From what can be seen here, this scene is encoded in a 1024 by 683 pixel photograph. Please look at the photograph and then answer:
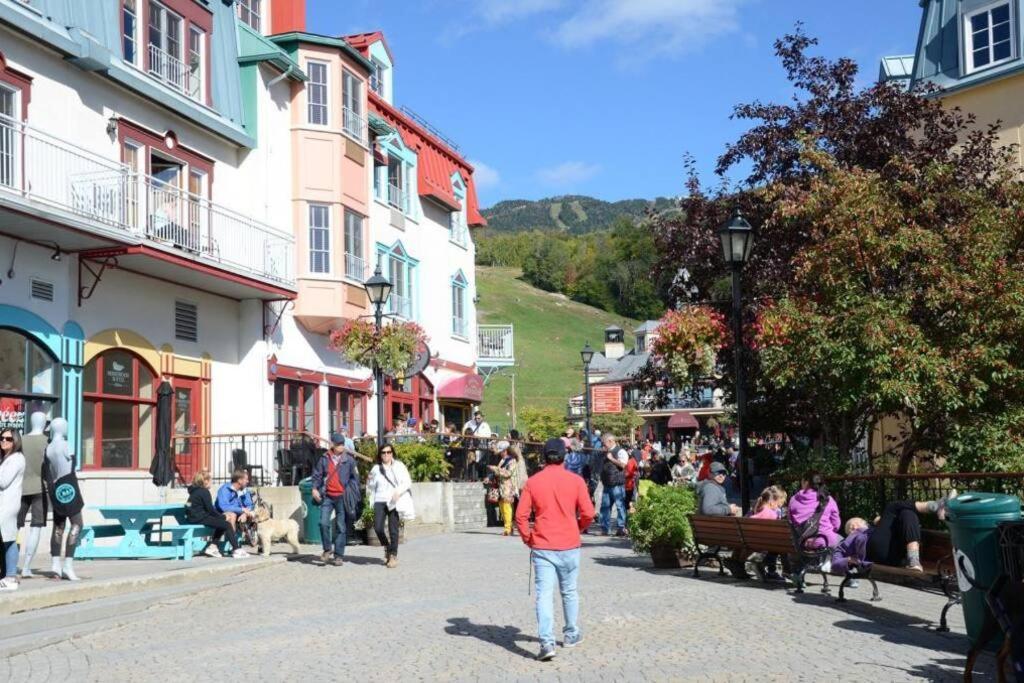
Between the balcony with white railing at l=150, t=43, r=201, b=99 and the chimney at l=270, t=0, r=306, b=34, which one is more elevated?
the chimney at l=270, t=0, r=306, b=34

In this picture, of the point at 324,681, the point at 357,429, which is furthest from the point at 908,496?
the point at 357,429

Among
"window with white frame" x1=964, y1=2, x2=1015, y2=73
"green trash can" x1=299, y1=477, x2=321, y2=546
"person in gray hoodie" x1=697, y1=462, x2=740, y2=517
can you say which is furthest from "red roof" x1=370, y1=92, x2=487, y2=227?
"person in gray hoodie" x1=697, y1=462, x2=740, y2=517

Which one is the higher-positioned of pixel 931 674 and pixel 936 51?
pixel 936 51

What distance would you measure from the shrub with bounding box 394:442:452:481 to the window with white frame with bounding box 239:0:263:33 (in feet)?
30.9

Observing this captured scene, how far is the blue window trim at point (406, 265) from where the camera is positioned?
30609mm

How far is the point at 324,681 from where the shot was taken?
8.77 metres

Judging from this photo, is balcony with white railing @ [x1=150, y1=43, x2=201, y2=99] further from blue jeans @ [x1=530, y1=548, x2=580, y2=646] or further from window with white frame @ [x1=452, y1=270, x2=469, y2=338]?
window with white frame @ [x1=452, y1=270, x2=469, y2=338]

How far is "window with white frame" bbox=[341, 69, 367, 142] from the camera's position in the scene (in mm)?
27484

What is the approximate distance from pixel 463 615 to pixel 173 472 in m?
10.3

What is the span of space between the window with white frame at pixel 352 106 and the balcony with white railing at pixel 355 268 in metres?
2.76

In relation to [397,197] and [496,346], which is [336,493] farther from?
[496,346]

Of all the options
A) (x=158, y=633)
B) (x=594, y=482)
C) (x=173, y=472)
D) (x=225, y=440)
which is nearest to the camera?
(x=158, y=633)

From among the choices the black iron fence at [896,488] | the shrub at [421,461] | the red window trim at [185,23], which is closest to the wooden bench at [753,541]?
the black iron fence at [896,488]

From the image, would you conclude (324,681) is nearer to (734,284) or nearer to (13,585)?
(13,585)
